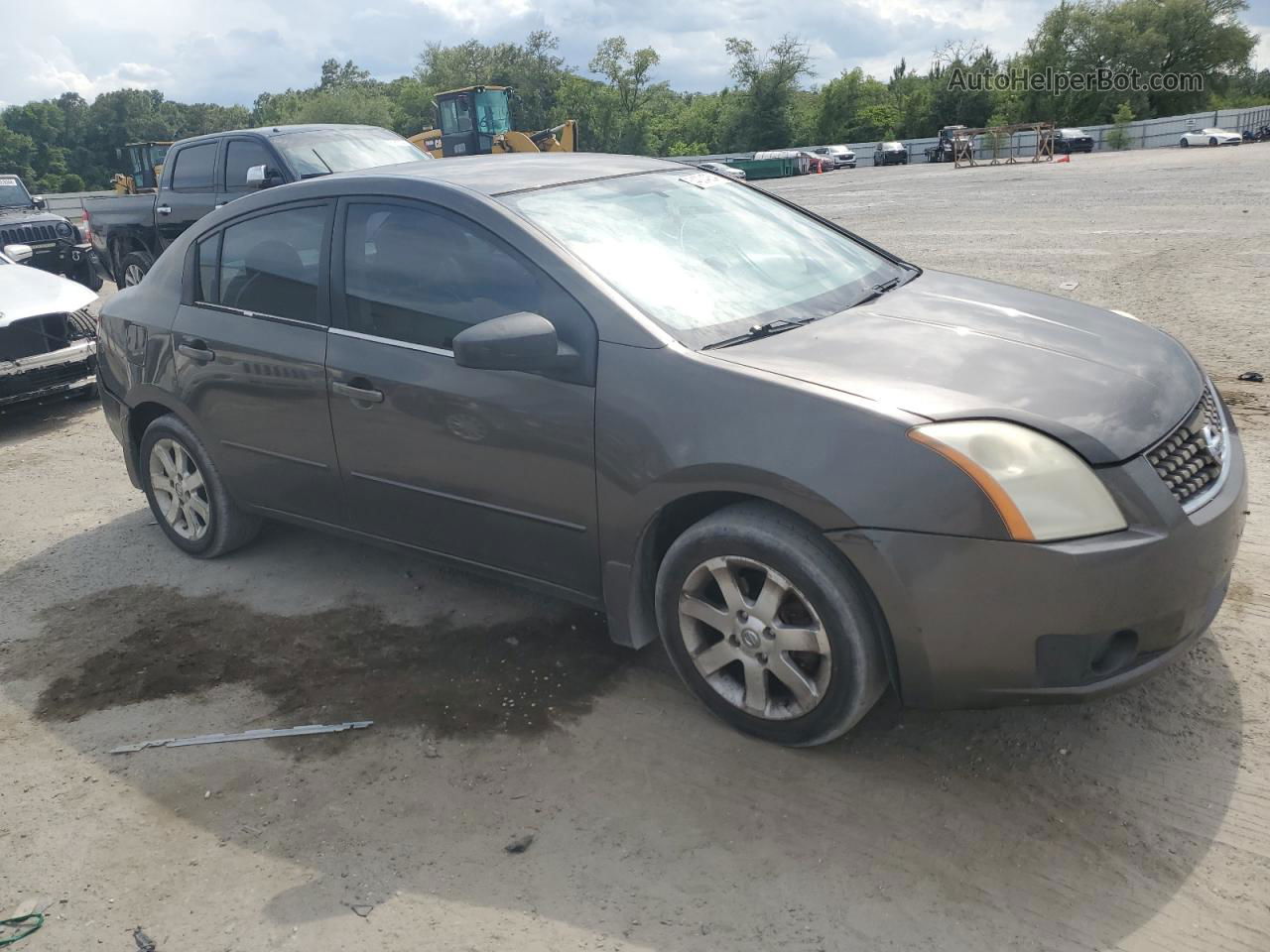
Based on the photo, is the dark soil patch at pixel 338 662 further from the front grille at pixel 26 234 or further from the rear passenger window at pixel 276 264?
the front grille at pixel 26 234

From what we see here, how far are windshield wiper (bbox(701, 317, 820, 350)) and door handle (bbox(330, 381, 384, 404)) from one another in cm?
128

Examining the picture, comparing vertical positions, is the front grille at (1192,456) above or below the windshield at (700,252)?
below

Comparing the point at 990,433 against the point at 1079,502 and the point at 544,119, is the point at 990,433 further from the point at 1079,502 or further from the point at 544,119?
the point at 544,119

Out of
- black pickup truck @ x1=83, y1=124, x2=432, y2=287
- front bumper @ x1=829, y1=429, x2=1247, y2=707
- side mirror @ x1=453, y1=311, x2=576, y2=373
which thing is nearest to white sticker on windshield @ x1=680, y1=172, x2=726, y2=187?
side mirror @ x1=453, y1=311, x2=576, y2=373

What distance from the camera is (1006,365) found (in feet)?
9.80

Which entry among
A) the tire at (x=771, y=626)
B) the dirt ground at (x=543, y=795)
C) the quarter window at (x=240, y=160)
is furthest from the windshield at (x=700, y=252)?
the quarter window at (x=240, y=160)

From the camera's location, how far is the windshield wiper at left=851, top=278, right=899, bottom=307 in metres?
3.69

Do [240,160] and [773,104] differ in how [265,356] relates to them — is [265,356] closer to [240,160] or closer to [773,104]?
[240,160]

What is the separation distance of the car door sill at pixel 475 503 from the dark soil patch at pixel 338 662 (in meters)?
0.60

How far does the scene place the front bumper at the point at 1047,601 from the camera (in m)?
2.57

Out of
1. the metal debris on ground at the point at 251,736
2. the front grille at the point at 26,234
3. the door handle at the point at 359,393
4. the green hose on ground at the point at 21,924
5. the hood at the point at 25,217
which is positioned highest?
the hood at the point at 25,217

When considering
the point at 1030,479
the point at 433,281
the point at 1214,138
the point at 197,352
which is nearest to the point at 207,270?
the point at 197,352

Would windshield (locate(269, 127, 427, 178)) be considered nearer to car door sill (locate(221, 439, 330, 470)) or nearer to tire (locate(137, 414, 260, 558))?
tire (locate(137, 414, 260, 558))

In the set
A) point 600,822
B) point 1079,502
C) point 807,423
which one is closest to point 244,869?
point 600,822
